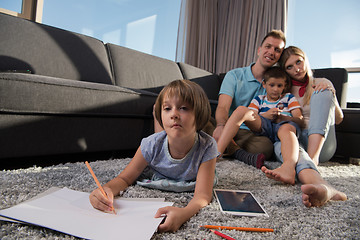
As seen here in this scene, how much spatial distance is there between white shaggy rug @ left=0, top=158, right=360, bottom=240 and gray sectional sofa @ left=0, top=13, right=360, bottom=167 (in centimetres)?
21

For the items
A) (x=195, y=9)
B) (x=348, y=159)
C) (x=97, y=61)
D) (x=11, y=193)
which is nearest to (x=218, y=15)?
(x=195, y=9)

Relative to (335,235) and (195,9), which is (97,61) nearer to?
(335,235)

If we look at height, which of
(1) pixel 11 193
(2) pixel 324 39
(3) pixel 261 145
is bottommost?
(1) pixel 11 193

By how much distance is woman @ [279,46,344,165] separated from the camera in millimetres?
1129

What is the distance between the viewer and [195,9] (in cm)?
351

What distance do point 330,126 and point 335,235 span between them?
82 cm

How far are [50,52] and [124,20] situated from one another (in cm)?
178

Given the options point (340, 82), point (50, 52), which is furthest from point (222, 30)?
point (50, 52)

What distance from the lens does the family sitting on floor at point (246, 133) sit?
0.67 m

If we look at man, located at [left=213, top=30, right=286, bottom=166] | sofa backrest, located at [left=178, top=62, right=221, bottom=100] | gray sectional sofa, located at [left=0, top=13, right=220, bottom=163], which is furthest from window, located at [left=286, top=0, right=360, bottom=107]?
gray sectional sofa, located at [left=0, top=13, right=220, bottom=163]

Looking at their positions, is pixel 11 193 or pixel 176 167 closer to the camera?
pixel 11 193

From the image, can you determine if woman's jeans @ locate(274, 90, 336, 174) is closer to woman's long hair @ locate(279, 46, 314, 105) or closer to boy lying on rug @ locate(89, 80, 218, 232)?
woman's long hair @ locate(279, 46, 314, 105)

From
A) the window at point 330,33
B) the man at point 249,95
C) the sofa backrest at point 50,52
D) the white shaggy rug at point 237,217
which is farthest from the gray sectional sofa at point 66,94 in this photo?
the window at point 330,33

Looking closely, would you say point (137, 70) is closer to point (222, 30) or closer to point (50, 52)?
point (50, 52)
